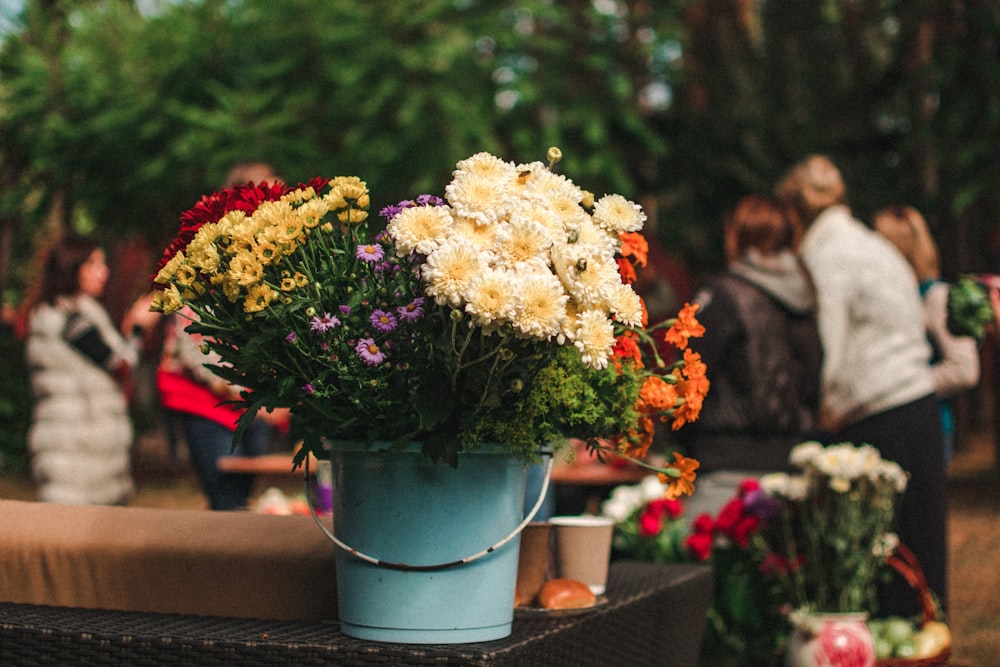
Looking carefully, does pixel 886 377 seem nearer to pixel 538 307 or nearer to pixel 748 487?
pixel 748 487

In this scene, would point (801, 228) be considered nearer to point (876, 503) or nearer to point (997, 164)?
point (876, 503)

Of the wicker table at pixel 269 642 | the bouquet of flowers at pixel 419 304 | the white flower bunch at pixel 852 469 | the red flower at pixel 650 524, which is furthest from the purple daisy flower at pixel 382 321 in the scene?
the red flower at pixel 650 524

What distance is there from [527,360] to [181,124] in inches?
403

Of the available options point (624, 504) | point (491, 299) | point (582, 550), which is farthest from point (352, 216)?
point (624, 504)

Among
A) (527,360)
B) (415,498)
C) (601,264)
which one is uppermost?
(601,264)

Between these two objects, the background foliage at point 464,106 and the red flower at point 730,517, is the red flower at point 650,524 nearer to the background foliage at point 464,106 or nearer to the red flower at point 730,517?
the red flower at point 730,517

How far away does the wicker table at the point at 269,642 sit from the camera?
1773mm

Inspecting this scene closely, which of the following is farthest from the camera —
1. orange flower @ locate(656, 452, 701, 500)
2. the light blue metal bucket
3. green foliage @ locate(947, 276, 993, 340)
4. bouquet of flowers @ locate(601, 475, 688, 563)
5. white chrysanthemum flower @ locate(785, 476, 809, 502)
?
bouquet of flowers @ locate(601, 475, 688, 563)

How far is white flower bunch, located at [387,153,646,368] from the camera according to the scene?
162 centimetres

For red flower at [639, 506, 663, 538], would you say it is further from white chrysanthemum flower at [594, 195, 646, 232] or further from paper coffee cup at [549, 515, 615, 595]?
white chrysanthemum flower at [594, 195, 646, 232]

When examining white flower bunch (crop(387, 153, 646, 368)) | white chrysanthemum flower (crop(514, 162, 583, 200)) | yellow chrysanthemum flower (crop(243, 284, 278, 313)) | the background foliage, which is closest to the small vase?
Answer: white flower bunch (crop(387, 153, 646, 368))

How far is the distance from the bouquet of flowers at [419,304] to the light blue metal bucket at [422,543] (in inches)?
2.5

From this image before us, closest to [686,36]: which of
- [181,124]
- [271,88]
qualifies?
[271,88]

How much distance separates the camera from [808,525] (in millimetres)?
3918
